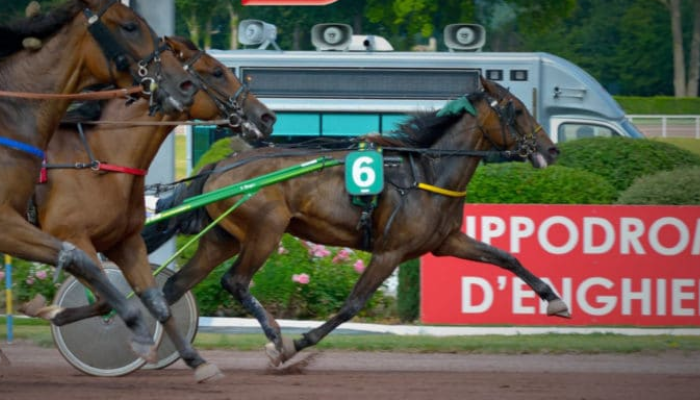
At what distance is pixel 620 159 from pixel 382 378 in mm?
6085

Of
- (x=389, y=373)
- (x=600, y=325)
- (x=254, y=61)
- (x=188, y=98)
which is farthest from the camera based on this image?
(x=254, y=61)

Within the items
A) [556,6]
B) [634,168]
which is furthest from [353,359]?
[556,6]

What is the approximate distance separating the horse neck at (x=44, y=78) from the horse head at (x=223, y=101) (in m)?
0.77

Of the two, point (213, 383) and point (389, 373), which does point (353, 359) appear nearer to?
point (389, 373)

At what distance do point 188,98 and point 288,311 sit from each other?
475 centimetres

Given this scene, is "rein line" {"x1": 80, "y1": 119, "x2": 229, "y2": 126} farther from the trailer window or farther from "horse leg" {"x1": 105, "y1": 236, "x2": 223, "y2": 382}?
the trailer window

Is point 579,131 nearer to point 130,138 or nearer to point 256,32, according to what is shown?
point 256,32

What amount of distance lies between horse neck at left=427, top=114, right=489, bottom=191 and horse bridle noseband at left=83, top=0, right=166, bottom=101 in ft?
8.91

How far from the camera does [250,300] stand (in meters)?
9.20

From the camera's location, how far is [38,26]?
743cm

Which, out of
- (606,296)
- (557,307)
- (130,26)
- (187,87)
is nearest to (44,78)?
(130,26)

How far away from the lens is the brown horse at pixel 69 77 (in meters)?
7.14

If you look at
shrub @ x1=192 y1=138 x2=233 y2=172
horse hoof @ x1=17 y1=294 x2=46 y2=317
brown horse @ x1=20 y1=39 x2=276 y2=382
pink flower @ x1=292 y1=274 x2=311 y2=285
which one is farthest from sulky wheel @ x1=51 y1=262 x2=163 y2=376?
shrub @ x1=192 y1=138 x2=233 y2=172

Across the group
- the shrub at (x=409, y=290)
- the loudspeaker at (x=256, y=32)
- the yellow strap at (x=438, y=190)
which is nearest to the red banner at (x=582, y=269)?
the shrub at (x=409, y=290)
